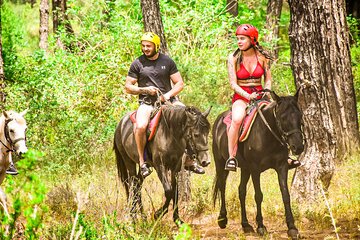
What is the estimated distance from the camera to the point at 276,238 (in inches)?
321

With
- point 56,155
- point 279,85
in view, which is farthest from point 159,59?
point 279,85

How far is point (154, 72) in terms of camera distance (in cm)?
954

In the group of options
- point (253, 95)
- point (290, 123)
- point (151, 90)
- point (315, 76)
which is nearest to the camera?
point (290, 123)

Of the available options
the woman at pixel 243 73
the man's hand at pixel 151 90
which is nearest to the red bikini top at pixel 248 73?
the woman at pixel 243 73

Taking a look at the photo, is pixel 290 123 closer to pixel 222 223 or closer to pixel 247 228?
pixel 247 228

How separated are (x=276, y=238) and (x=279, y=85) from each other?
31.8 ft

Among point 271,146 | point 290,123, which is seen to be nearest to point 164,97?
point 271,146

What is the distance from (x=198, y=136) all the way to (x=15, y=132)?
2789 millimetres

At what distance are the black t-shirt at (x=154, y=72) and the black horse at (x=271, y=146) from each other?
41.4 inches

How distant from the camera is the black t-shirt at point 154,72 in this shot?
9.55 meters

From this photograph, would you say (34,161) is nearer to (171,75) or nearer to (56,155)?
(171,75)

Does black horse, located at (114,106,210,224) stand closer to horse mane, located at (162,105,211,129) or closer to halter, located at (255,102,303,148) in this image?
horse mane, located at (162,105,211,129)

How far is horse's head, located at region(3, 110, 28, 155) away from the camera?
9258mm

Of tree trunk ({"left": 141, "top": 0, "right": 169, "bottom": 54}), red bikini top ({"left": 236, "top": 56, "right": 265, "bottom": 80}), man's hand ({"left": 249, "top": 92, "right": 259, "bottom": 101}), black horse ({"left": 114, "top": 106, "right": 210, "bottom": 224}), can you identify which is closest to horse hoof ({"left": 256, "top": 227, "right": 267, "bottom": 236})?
black horse ({"left": 114, "top": 106, "right": 210, "bottom": 224})
